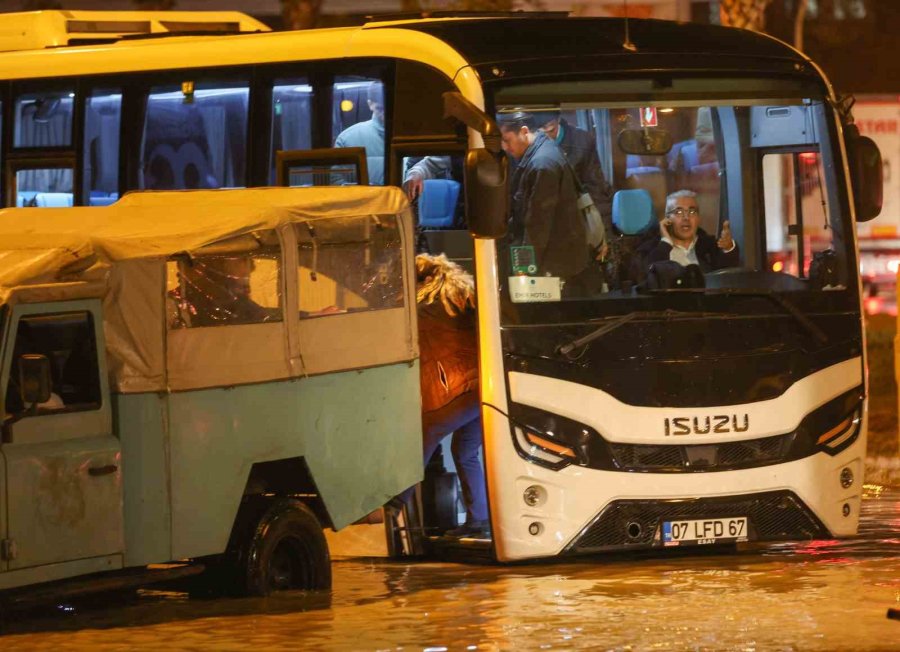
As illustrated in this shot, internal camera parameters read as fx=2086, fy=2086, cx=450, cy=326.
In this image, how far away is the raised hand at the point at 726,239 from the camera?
40.7ft

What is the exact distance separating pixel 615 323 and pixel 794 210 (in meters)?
1.56

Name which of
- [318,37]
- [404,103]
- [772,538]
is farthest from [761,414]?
[318,37]

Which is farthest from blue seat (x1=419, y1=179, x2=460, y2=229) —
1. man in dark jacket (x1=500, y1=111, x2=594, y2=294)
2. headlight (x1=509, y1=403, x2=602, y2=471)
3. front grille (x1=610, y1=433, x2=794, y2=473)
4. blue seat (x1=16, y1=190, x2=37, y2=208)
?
blue seat (x1=16, y1=190, x2=37, y2=208)

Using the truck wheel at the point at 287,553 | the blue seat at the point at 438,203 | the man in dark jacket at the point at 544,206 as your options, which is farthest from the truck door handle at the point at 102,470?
the blue seat at the point at 438,203

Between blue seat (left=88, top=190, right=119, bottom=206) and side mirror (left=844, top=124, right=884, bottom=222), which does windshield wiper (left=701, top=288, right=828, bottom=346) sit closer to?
side mirror (left=844, top=124, right=884, bottom=222)

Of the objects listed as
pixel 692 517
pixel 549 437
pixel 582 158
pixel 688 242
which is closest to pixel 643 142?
pixel 582 158

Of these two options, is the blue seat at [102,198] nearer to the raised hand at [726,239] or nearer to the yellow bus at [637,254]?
the yellow bus at [637,254]

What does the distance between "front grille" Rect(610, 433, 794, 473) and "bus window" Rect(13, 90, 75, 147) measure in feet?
16.7

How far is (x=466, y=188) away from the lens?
11570 millimetres

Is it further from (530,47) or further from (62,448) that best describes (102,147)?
(62,448)

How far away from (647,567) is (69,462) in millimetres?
3989

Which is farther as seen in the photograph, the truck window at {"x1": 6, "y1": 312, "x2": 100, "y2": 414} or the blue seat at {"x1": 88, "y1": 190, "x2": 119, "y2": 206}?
the blue seat at {"x1": 88, "y1": 190, "x2": 119, "y2": 206}

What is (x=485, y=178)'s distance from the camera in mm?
11539

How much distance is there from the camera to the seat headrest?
1223 cm
